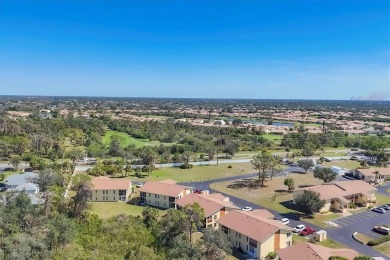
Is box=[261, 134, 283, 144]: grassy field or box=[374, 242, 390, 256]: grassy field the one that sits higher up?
box=[261, 134, 283, 144]: grassy field

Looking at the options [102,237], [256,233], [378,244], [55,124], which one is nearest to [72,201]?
[102,237]

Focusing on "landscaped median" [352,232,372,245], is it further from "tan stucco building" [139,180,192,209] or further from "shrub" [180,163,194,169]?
"shrub" [180,163,194,169]

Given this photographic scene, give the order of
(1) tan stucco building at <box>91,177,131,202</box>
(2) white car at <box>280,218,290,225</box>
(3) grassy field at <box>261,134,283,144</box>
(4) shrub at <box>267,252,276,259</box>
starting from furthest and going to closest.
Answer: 1. (3) grassy field at <box>261,134,283,144</box>
2. (1) tan stucco building at <box>91,177,131,202</box>
3. (2) white car at <box>280,218,290,225</box>
4. (4) shrub at <box>267,252,276,259</box>

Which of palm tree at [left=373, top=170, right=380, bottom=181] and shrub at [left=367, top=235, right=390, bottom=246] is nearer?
shrub at [left=367, top=235, right=390, bottom=246]

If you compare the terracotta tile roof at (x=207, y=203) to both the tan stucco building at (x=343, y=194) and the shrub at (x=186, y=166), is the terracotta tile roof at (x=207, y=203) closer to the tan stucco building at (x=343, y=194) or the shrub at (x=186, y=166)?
the tan stucco building at (x=343, y=194)

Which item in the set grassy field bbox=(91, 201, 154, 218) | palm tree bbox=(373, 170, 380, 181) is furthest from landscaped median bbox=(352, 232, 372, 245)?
palm tree bbox=(373, 170, 380, 181)

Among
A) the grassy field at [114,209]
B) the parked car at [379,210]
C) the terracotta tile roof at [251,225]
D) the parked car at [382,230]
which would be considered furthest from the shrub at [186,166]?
the parked car at [382,230]

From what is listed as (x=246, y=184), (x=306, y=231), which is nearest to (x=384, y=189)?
(x=246, y=184)

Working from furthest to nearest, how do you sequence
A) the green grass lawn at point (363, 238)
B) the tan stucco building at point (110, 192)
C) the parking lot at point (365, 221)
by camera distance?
the tan stucco building at point (110, 192)
the parking lot at point (365, 221)
the green grass lawn at point (363, 238)
